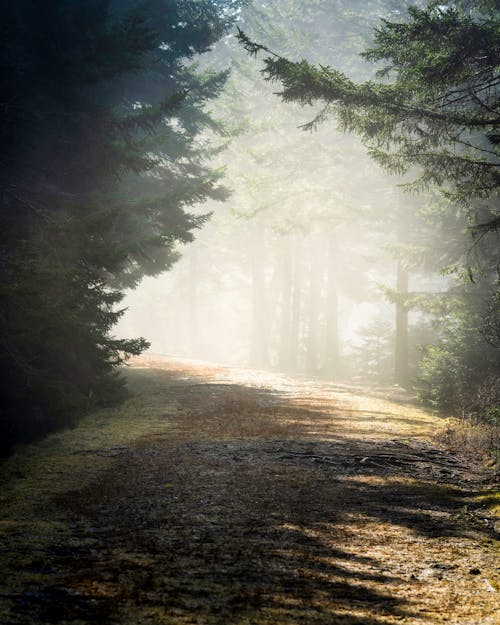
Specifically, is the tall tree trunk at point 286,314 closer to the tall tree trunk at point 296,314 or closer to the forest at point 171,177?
the tall tree trunk at point 296,314

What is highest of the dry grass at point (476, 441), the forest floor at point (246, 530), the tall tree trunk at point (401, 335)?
the tall tree trunk at point (401, 335)

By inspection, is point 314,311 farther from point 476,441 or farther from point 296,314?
point 476,441

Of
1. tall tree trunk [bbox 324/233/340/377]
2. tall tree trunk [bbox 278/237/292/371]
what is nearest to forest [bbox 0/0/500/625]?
tall tree trunk [bbox 324/233/340/377]

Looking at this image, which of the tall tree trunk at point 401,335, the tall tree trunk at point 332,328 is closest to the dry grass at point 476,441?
the tall tree trunk at point 401,335

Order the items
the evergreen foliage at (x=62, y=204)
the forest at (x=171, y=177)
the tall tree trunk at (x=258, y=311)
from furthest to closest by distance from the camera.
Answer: the tall tree trunk at (x=258, y=311) → the forest at (x=171, y=177) → the evergreen foliage at (x=62, y=204)

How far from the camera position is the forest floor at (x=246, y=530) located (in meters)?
3.36

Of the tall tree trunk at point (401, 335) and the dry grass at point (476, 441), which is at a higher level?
the tall tree trunk at point (401, 335)

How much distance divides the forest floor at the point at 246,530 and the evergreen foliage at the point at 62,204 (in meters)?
1.34

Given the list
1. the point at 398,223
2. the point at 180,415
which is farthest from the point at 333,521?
the point at 398,223

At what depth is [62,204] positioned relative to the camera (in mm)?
11375

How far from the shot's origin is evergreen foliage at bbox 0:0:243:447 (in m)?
8.27

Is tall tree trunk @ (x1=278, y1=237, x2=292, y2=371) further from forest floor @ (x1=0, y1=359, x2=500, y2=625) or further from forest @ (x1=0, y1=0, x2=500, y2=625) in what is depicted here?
forest floor @ (x1=0, y1=359, x2=500, y2=625)

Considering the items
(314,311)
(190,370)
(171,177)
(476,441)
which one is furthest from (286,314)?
(476,441)

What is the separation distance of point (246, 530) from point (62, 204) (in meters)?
9.17
